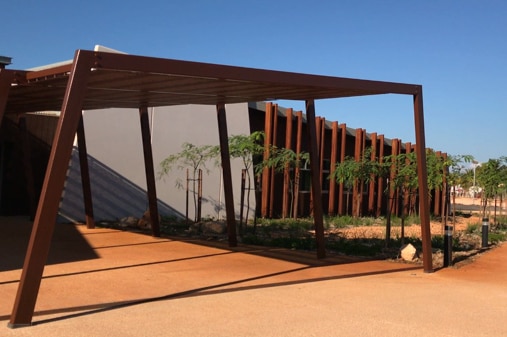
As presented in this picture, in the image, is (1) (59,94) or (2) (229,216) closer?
(1) (59,94)

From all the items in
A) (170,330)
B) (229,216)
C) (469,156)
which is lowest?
(170,330)

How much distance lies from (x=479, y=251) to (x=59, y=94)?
35.4ft

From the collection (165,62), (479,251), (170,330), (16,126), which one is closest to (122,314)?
(170,330)

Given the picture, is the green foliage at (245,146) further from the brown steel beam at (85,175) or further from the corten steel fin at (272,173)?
the corten steel fin at (272,173)

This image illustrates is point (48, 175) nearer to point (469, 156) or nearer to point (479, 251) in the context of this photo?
point (479, 251)

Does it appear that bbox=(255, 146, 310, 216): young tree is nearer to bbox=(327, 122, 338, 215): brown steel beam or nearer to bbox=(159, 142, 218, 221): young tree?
bbox=(159, 142, 218, 221): young tree

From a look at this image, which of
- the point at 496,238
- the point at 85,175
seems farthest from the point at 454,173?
the point at 85,175

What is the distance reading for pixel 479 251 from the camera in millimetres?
15211

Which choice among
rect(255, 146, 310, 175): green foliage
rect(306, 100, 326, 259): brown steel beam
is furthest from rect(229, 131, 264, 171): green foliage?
rect(306, 100, 326, 259): brown steel beam

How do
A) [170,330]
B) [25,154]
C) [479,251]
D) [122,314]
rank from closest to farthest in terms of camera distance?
[170,330], [122,314], [479,251], [25,154]

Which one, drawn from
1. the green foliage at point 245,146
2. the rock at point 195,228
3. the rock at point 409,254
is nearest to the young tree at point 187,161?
the rock at point 195,228

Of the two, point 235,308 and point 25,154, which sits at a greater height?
point 25,154

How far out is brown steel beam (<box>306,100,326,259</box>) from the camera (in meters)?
12.0

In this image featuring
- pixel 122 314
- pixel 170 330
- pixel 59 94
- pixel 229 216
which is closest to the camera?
pixel 170 330
